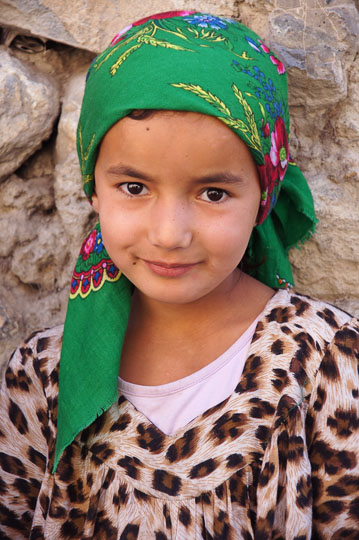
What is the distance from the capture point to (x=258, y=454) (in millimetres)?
1286

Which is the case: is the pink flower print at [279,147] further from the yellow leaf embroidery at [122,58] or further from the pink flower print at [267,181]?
the yellow leaf embroidery at [122,58]

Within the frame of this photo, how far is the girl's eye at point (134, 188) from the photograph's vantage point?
1.22 m

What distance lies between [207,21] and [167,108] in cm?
27

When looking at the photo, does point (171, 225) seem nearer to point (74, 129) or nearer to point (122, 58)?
point (122, 58)

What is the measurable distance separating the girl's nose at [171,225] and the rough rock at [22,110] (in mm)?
680

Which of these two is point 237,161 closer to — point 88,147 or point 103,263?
point 88,147

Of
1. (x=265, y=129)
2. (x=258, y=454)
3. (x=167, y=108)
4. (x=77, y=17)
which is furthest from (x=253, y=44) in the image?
(x=258, y=454)

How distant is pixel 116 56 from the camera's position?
124cm

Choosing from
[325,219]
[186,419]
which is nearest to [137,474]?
[186,419]

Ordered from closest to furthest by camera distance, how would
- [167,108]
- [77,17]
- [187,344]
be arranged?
[167,108] < [187,344] < [77,17]

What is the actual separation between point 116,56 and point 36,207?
693mm

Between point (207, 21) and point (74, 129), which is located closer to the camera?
point (207, 21)

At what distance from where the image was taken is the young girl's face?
1.13 meters

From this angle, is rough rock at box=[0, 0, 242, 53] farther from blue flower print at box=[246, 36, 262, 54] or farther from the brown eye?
the brown eye
